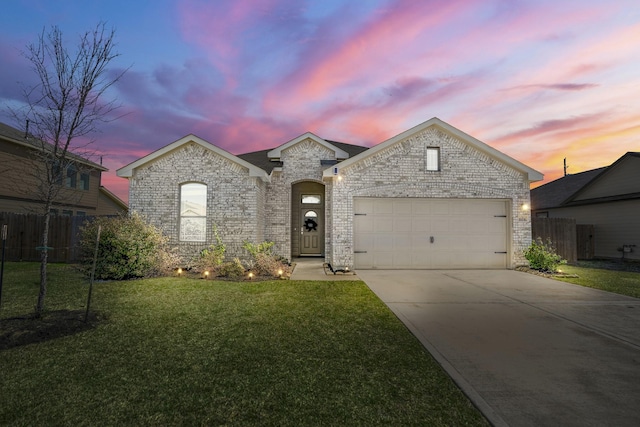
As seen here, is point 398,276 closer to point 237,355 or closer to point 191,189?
point 237,355

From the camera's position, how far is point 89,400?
2.85 metres

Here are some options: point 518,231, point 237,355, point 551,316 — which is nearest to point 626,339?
point 551,316

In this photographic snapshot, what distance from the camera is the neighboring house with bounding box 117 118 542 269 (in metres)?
11.3

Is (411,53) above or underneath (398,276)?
above

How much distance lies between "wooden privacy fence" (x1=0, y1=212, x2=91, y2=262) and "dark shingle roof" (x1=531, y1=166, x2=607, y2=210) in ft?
87.3

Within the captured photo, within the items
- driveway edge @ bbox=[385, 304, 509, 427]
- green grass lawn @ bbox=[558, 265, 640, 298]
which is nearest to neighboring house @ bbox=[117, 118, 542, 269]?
green grass lawn @ bbox=[558, 265, 640, 298]

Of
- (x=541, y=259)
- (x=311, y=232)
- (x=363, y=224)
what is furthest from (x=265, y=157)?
(x=541, y=259)

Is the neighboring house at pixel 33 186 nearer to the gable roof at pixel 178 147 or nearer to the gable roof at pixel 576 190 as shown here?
the gable roof at pixel 178 147

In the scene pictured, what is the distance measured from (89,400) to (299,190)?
12569mm

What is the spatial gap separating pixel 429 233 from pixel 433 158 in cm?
276

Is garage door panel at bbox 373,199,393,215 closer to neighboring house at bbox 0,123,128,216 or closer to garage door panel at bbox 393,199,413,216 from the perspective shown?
garage door panel at bbox 393,199,413,216

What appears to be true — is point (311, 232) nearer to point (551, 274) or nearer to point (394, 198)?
point (394, 198)

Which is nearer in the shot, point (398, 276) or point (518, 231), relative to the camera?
point (398, 276)

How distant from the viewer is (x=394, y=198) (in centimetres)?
1142
